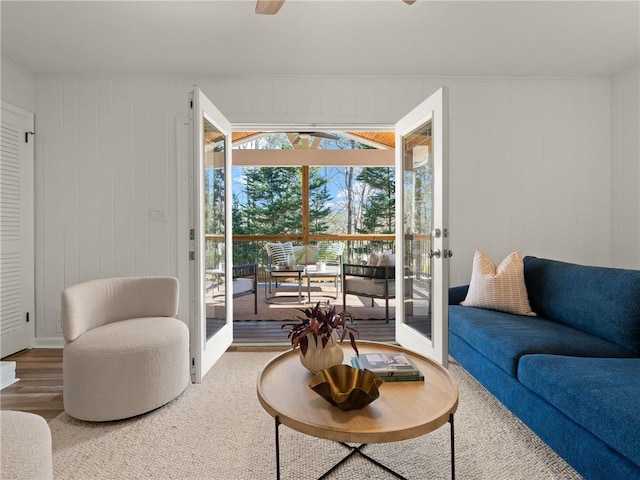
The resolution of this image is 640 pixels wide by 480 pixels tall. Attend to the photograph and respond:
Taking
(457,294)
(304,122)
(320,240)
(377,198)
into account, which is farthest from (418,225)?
(377,198)

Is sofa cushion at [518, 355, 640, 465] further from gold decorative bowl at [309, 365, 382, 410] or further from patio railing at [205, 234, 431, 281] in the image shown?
patio railing at [205, 234, 431, 281]

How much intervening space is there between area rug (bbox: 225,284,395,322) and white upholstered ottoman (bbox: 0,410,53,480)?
10.1 ft

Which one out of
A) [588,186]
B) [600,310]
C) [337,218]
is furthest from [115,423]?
[337,218]

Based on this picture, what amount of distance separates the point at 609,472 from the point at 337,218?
7.36 m

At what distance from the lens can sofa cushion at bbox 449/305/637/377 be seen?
1975 millimetres

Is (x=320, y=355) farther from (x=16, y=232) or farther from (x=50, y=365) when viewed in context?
(x=16, y=232)

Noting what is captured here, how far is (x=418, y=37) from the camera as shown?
282cm

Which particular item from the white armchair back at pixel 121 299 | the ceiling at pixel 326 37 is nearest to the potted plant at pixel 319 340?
the white armchair back at pixel 121 299

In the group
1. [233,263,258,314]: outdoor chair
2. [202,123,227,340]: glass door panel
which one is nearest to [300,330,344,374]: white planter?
[202,123,227,340]: glass door panel

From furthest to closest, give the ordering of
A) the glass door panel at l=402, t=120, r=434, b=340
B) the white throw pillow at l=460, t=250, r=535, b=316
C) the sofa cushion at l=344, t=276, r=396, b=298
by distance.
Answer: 1. the sofa cushion at l=344, t=276, r=396, b=298
2. the glass door panel at l=402, t=120, r=434, b=340
3. the white throw pillow at l=460, t=250, r=535, b=316

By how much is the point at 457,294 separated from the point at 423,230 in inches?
26.5

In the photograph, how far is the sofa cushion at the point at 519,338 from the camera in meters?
1.97

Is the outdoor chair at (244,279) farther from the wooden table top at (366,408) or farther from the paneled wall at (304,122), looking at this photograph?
the wooden table top at (366,408)

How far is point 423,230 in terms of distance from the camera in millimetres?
2998
